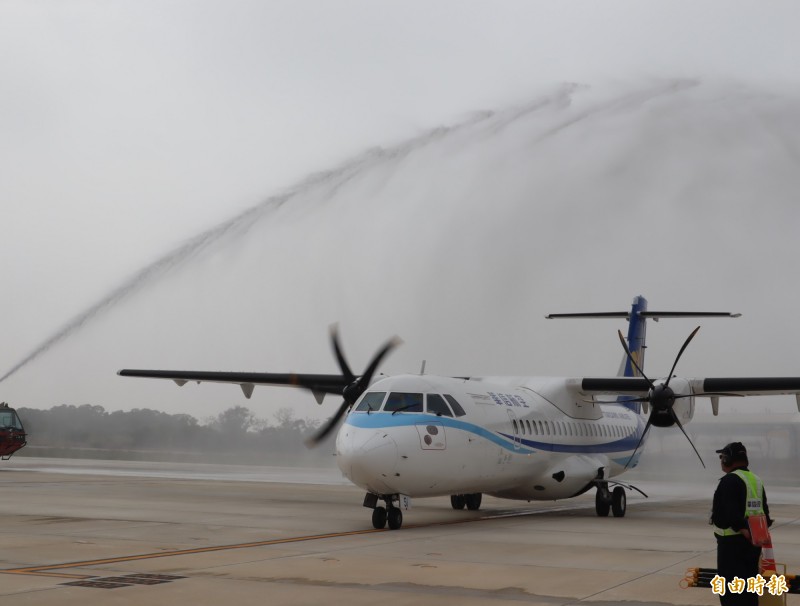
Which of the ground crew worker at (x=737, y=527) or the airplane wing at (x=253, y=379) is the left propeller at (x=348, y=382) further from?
the ground crew worker at (x=737, y=527)

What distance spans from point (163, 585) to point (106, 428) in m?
35.2

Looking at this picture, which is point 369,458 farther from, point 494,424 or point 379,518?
point 494,424

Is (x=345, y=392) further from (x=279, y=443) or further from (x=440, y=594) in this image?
(x=279, y=443)

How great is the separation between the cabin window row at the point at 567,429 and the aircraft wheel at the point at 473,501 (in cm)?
196

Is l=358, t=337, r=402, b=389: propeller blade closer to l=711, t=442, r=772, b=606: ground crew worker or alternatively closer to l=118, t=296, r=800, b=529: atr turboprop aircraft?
l=118, t=296, r=800, b=529: atr turboprop aircraft

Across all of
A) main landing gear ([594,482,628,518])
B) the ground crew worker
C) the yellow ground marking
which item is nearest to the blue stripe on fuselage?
main landing gear ([594,482,628,518])

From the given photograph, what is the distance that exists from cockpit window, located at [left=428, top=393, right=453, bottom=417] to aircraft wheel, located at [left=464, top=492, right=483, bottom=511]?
4336mm

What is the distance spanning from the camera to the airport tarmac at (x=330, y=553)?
8.70m

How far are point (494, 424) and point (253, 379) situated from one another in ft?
29.7

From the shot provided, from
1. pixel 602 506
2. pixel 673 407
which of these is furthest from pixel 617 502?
pixel 673 407

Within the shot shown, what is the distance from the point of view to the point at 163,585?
8.98 meters

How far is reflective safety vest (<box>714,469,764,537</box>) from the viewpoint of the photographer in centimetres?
629

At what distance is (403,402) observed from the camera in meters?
15.6

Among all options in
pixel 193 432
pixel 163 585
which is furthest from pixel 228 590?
pixel 193 432
